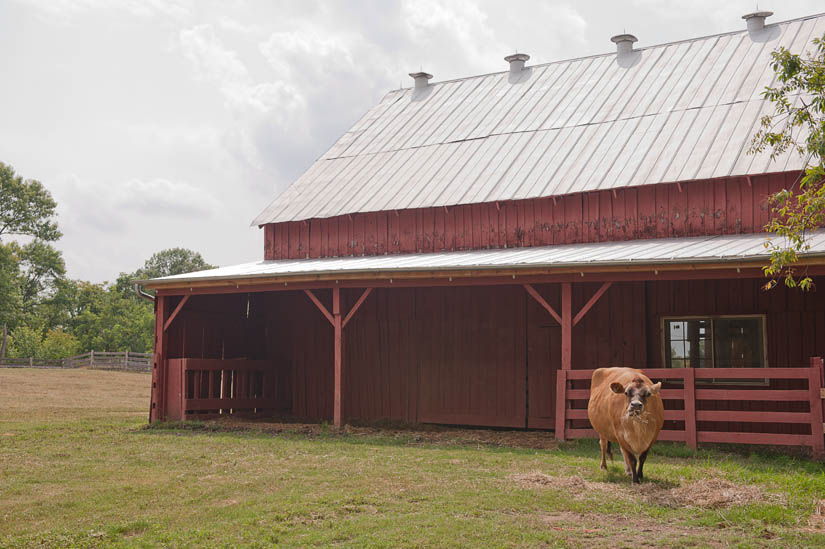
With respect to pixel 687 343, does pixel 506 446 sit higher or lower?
lower

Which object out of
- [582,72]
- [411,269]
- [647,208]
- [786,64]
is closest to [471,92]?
[582,72]

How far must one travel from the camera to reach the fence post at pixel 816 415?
477 inches

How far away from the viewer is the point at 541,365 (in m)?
17.4

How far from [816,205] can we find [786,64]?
5.18 ft

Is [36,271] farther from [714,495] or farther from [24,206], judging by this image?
[714,495]

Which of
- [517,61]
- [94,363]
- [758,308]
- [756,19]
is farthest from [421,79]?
[94,363]

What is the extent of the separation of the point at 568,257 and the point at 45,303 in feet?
163

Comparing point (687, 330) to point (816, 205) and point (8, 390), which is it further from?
point (8, 390)

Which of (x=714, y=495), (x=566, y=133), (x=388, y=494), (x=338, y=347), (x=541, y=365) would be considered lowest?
(x=388, y=494)

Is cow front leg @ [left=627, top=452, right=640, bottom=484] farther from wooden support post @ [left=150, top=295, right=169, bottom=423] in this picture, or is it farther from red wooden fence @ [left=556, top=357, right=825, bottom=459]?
wooden support post @ [left=150, top=295, right=169, bottom=423]

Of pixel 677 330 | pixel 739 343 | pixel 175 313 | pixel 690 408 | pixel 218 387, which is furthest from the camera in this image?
pixel 218 387

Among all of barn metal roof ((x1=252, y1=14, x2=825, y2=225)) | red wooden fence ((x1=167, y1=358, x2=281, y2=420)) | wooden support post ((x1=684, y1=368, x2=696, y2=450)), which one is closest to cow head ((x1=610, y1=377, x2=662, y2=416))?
wooden support post ((x1=684, y1=368, x2=696, y2=450))

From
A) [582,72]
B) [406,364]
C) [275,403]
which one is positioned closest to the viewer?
[406,364]

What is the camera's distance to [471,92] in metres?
25.2
